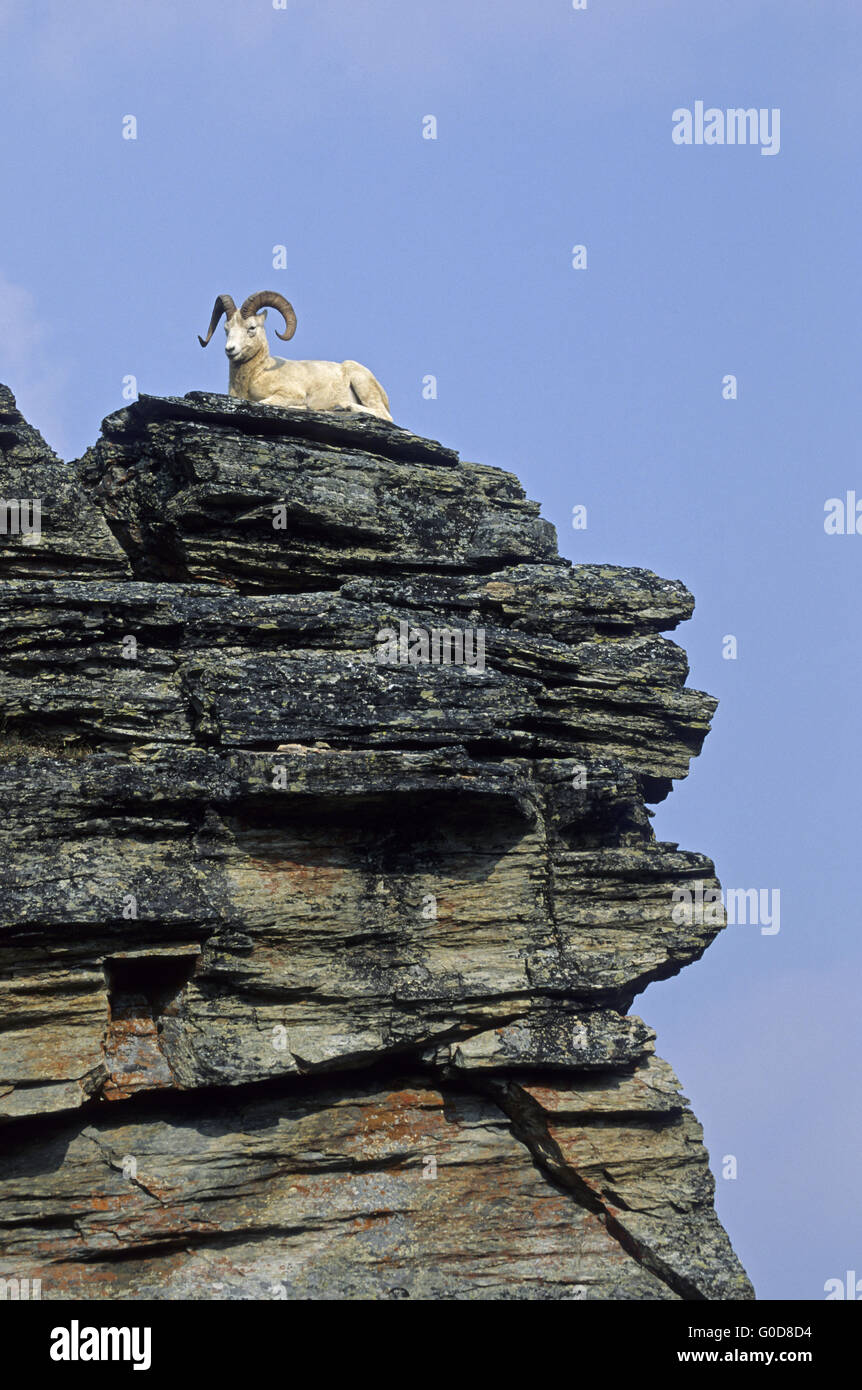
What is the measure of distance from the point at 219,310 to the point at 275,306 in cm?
127

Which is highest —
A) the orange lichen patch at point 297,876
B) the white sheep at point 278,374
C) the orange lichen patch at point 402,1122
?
the white sheep at point 278,374

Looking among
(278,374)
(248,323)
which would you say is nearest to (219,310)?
(248,323)

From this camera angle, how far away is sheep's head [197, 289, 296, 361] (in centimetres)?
2794

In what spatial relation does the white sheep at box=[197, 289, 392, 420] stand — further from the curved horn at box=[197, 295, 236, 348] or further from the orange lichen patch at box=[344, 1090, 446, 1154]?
the orange lichen patch at box=[344, 1090, 446, 1154]

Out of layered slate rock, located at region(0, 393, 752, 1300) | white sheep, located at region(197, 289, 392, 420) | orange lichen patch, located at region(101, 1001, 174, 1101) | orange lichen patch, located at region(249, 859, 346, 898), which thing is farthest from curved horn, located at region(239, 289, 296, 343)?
orange lichen patch, located at region(101, 1001, 174, 1101)

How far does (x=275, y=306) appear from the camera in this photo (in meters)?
28.6

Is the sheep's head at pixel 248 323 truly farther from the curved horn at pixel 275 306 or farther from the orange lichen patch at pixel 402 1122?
the orange lichen patch at pixel 402 1122

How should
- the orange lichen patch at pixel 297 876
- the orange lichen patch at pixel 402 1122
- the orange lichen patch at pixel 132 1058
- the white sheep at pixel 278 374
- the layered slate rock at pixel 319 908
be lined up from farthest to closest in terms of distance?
the white sheep at pixel 278 374, the orange lichen patch at pixel 297 876, the orange lichen patch at pixel 402 1122, the orange lichen patch at pixel 132 1058, the layered slate rock at pixel 319 908

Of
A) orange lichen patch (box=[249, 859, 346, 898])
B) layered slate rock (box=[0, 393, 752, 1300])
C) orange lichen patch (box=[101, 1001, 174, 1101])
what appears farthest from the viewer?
orange lichen patch (box=[249, 859, 346, 898])

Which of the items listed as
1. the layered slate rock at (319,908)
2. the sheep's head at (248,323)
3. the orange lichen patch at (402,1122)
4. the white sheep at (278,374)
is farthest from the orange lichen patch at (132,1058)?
the sheep's head at (248,323)

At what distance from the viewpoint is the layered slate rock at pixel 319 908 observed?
19172 mm

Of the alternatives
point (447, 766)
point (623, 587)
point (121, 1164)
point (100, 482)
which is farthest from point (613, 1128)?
point (100, 482)

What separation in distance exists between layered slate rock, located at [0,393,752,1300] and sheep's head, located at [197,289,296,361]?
365 centimetres

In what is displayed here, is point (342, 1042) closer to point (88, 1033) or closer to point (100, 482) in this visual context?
point (88, 1033)
